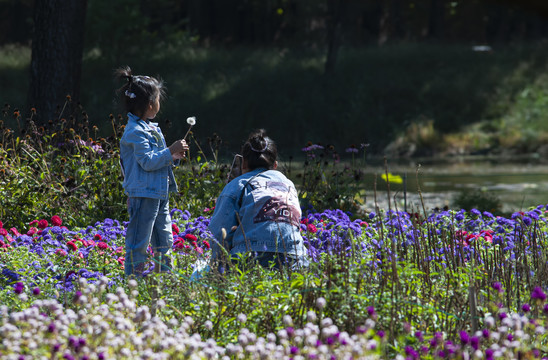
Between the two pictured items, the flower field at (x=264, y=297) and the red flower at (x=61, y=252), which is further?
the red flower at (x=61, y=252)

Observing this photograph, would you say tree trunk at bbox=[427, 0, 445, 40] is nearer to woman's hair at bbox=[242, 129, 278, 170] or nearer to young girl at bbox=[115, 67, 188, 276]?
young girl at bbox=[115, 67, 188, 276]

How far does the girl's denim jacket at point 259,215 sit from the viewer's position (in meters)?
4.35

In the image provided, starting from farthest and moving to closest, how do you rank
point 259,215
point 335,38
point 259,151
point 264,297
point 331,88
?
point 335,38
point 331,88
point 259,151
point 259,215
point 264,297

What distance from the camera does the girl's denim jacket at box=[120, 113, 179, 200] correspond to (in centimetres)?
479

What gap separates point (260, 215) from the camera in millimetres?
4406

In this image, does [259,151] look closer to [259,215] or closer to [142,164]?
[259,215]

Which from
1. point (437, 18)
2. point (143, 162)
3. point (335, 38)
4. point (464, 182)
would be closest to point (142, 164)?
point (143, 162)

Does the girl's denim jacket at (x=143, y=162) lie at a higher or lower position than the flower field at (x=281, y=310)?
higher

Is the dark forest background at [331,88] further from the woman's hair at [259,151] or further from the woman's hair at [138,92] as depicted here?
the woman's hair at [259,151]

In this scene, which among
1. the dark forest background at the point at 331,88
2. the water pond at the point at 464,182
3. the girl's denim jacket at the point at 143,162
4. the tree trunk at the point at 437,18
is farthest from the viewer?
the tree trunk at the point at 437,18

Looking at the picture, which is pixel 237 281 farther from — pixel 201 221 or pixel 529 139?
pixel 529 139

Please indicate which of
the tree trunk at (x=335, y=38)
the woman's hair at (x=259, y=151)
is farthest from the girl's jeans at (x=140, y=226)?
the tree trunk at (x=335, y=38)

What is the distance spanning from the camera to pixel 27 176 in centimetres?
666

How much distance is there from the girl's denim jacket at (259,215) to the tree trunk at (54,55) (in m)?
6.13
